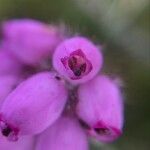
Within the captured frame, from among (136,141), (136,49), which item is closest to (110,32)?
(136,49)

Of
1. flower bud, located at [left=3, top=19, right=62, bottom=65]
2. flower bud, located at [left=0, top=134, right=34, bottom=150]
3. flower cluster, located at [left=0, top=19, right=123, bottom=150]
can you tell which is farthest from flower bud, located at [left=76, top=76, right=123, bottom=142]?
flower bud, located at [left=3, top=19, right=62, bottom=65]

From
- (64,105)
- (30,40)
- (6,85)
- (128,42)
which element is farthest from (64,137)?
(128,42)

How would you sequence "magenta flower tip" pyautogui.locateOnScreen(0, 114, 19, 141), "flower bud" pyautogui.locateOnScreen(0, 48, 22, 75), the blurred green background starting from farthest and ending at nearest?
the blurred green background → "flower bud" pyautogui.locateOnScreen(0, 48, 22, 75) → "magenta flower tip" pyautogui.locateOnScreen(0, 114, 19, 141)

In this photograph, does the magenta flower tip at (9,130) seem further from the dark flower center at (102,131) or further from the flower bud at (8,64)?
the flower bud at (8,64)

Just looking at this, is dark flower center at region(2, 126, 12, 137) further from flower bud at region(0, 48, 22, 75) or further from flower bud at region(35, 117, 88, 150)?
flower bud at region(0, 48, 22, 75)

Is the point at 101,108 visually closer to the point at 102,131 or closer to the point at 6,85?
the point at 102,131

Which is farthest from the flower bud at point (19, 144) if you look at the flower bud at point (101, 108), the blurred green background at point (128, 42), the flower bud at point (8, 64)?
the blurred green background at point (128, 42)
